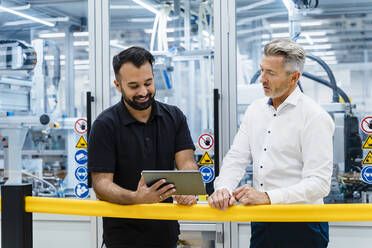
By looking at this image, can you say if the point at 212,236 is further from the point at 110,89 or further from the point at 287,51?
the point at 287,51

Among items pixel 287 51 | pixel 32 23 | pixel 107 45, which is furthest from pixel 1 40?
pixel 287 51

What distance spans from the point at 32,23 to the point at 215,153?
2028 mm

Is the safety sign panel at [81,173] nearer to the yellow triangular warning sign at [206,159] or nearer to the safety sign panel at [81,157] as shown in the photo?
the safety sign panel at [81,157]

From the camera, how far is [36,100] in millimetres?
3984

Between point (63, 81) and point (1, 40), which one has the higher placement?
point (1, 40)

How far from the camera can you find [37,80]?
13.3 feet

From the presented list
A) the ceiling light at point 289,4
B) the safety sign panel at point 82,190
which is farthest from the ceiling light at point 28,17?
the ceiling light at point 289,4

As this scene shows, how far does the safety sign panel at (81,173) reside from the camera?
3514 millimetres

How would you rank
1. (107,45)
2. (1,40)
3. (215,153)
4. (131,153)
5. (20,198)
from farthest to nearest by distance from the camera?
(1,40)
(107,45)
(215,153)
(131,153)
(20,198)

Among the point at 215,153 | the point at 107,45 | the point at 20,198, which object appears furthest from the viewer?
the point at 107,45

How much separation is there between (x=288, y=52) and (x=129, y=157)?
82 cm

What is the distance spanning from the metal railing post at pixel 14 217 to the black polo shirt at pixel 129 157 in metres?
0.32

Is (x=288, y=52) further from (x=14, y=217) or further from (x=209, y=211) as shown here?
(x=14, y=217)

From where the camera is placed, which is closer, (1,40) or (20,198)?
(20,198)
